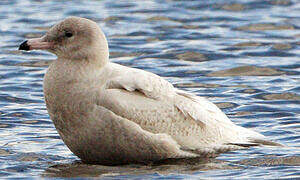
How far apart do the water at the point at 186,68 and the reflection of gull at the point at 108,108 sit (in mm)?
230

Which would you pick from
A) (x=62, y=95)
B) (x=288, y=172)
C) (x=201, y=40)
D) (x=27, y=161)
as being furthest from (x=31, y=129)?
(x=201, y=40)

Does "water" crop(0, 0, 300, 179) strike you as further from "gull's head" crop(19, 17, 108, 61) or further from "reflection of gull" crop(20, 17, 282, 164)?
"gull's head" crop(19, 17, 108, 61)

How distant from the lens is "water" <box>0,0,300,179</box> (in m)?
9.37

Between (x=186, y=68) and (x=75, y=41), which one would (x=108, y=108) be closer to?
(x=75, y=41)

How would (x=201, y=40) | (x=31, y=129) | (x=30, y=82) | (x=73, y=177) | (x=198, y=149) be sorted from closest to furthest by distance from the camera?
(x=73, y=177)
(x=198, y=149)
(x=31, y=129)
(x=30, y=82)
(x=201, y=40)

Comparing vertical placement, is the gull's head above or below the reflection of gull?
above

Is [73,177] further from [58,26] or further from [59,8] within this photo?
[59,8]

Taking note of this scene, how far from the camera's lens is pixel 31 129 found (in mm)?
11062

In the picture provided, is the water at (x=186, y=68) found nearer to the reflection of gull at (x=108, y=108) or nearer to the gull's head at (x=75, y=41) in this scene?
A: the reflection of gull at (x=108, y=108)

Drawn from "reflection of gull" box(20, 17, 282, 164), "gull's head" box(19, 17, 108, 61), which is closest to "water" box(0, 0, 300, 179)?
"reflection of gull" box(20, 17, 282, 164)

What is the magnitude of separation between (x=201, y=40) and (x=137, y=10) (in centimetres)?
333

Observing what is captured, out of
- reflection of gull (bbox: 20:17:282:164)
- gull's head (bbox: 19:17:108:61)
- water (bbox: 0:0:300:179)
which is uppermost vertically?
gull's head (bbox: 19:17:108:61)

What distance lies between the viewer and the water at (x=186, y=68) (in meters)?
9.37

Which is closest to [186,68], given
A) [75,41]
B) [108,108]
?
[75,41]
